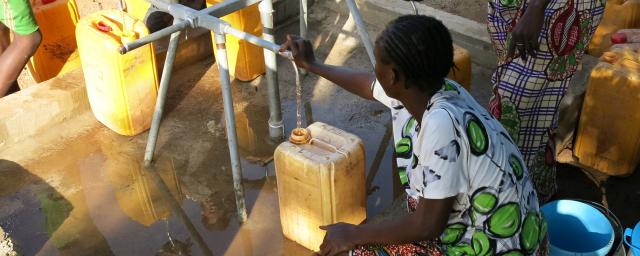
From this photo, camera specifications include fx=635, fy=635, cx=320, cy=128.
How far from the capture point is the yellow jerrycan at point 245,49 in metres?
4.44

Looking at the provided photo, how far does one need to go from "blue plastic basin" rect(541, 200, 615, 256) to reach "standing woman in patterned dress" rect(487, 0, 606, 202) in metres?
0.59

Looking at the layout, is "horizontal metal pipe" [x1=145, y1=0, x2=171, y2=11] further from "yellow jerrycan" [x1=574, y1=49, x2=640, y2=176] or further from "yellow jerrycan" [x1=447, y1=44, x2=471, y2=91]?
"yellow jerrycan" [x1=574, y1=49, x2=640, y2=176]

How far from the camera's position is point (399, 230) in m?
2.03

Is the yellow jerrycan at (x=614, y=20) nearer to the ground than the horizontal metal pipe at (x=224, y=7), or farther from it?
nearer to the ground

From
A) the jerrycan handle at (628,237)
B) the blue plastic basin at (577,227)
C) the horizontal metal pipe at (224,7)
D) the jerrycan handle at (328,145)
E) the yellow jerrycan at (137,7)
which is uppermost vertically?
the horizontal metal pipe at (224,7)

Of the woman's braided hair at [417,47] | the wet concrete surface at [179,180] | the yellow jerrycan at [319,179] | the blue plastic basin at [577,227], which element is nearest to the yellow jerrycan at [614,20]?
the wet concrete surface at [179,180]

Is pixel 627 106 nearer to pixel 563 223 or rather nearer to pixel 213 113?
pixel 563 223

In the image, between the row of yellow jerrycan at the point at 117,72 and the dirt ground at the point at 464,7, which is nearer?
Result: the row of yellow jerrycan at the point at 117,72

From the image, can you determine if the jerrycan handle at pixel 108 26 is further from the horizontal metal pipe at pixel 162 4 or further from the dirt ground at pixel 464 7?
the dirt ground at pixel 464 7

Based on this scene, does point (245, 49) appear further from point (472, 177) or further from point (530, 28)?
point (472, 177)

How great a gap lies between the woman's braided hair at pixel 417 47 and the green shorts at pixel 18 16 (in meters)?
2.70

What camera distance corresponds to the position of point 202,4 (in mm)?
5430

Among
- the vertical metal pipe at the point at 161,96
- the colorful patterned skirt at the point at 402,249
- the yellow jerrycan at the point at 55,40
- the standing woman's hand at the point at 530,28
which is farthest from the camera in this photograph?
the yellow jerrycan at the point at 55,40

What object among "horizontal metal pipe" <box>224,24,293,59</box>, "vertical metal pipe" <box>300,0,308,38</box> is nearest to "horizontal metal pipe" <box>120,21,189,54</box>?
"horizontal metal pipe" <box>224,24,293,59</box>
